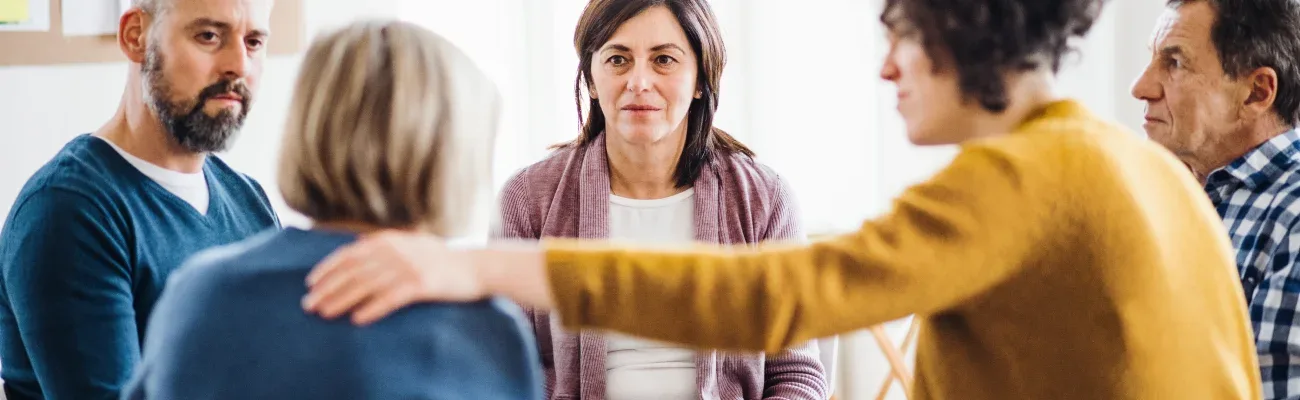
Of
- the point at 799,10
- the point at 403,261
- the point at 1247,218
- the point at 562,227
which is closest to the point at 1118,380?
the point at 403,261

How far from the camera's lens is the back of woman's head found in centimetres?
94

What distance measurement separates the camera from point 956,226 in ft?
2.86

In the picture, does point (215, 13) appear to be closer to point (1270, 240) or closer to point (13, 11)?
point (13, 11)

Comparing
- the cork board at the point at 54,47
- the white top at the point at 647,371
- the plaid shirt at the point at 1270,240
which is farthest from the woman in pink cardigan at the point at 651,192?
the cork board at the point at 54,47

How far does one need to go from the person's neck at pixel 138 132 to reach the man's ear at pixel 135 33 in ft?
0.09

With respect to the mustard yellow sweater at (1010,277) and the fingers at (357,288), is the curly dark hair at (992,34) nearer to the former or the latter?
the mustard yellow sweater at (1010,277)

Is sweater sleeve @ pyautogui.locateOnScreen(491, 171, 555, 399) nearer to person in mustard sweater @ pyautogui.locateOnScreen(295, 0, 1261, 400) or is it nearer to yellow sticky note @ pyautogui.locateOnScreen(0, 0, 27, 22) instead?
yellow sticky note @ pyautogui.locateOnScreen(0, 0, 27, 22)

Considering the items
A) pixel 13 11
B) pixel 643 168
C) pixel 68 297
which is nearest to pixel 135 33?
pixel 68 297

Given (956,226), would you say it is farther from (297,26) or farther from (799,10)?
(799,10)

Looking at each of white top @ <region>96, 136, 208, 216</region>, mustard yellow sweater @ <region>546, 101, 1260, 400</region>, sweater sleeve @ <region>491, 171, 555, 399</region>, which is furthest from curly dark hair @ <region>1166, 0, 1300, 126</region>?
white top @ <region>96, 136, 208, 216</region>

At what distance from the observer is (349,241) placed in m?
0.93

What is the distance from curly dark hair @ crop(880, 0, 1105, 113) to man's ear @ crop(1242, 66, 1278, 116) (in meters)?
0.89

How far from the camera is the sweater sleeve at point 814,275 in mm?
874

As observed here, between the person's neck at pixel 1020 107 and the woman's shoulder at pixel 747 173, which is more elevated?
the person's neck at pixel 1020 107
